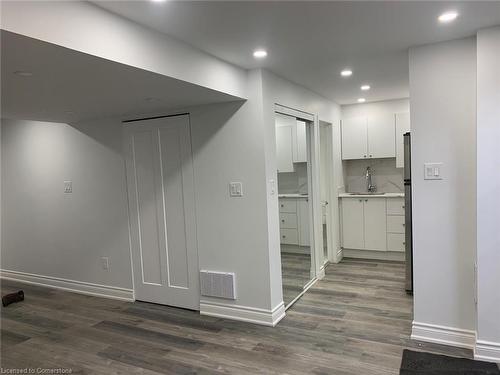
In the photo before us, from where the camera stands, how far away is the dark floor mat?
245 cm

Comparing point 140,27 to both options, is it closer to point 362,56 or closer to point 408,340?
point 362,56

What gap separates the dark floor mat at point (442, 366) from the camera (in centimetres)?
245

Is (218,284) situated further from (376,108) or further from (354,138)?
(376,108)

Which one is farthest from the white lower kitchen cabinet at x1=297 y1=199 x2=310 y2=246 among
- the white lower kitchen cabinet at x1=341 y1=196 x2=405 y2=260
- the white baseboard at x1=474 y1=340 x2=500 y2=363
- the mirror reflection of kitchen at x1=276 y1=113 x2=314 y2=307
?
the white baseboard at x1=474 y1=340 x2=500 y2=363

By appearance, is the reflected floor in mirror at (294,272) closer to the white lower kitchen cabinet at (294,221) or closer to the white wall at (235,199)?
the white lower kitchen cabinet at (294,221)

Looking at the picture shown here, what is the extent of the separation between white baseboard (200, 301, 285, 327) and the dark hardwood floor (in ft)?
0.25

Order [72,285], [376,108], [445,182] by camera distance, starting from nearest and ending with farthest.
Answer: [445,182] → [72,285] → [376,108]

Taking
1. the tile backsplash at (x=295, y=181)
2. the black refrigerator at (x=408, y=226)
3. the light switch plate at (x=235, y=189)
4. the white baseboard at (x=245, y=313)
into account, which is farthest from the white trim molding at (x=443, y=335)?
the light switch plate at (x=235, y=189)

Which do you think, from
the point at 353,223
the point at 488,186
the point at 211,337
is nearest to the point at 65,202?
the point at 211,337

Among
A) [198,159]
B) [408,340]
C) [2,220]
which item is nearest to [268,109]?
[198,159]

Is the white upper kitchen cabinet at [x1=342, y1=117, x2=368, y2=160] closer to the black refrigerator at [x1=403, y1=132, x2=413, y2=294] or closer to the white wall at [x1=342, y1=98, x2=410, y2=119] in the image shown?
the white wall at [x1=342, y1=98, x2=410, y2=119]

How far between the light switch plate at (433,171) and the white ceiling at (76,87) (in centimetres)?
172

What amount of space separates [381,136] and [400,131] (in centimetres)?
27

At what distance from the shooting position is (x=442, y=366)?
99.3 inches
